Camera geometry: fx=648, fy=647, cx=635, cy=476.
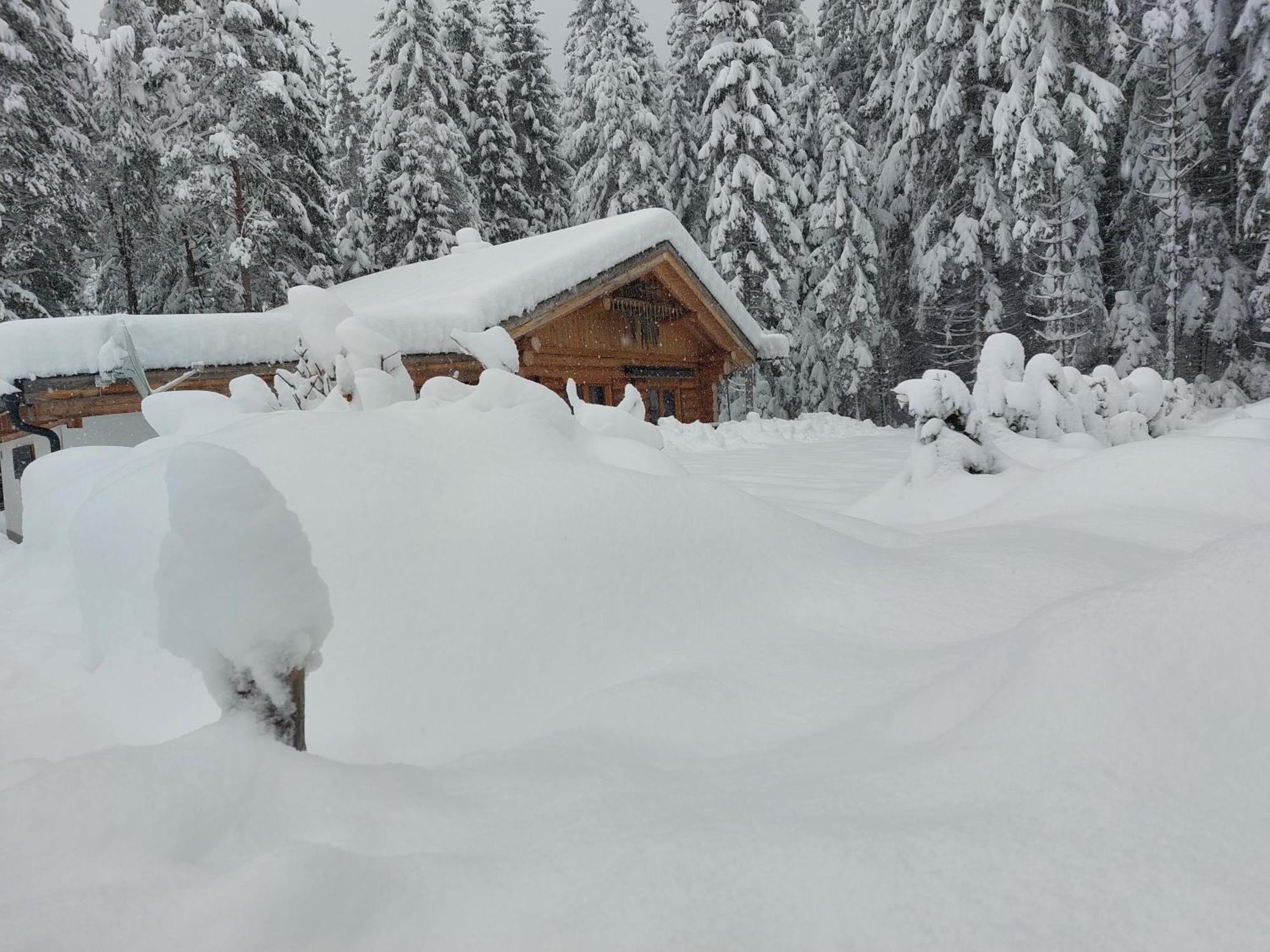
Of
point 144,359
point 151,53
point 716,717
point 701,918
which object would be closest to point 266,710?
point 701,918

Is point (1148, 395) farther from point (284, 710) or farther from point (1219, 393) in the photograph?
point (1219, 393)

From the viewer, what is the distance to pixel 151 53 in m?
14.9

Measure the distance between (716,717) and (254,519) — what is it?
1.05 meters

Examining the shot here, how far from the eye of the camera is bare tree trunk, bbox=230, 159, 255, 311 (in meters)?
14.8

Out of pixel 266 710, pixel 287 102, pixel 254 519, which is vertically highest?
pixel 287 102

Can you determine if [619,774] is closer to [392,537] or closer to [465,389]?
[392,537]

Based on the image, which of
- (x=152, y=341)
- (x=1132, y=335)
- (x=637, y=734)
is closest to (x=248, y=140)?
(x=152, y=341)

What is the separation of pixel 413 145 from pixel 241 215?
5.52 metres

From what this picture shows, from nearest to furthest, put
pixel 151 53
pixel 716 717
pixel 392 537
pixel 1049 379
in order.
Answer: pixel 716 717 < pixel 392 537 < pixel 1049 379 < pixel 151 53

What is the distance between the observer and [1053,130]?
1472 centimetres

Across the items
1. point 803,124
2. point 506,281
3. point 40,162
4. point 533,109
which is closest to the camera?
point 506,281

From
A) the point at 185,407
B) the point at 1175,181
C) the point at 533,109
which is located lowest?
the point at 185,407

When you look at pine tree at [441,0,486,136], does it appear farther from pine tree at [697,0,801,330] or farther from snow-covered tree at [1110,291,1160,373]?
snow-covered tree at [1110,291,1160,373]

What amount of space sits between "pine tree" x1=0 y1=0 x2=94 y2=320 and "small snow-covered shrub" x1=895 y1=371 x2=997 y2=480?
627 inches
